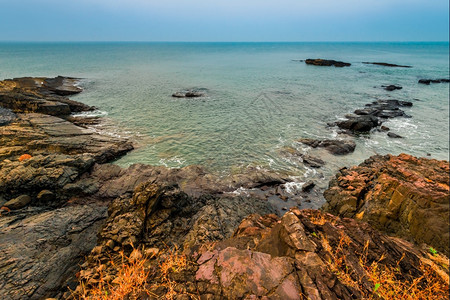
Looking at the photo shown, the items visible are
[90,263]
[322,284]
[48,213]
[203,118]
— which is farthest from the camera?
[203,118]

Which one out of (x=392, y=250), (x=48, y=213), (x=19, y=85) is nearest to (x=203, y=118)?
(x=48, y=213)

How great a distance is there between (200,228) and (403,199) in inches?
430

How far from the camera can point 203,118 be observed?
33.8 meters

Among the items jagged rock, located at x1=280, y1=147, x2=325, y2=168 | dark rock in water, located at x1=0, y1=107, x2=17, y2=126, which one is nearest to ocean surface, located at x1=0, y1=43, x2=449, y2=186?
jagged rock, located at x1=280, y1=147, x2=325, y2=168

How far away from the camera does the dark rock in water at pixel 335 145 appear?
2381cm

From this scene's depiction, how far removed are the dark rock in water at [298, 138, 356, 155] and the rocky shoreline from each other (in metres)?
3.71

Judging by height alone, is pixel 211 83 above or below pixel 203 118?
above

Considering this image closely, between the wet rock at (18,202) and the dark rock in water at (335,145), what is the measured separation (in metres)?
26.6

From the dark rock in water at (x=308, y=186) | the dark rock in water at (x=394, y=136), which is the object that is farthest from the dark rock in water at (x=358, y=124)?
the dark rock in water at (x=308, y=186)

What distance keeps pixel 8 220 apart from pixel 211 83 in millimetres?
54488

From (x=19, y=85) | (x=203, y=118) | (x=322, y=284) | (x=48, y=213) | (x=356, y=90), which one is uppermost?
(x=19, y=85)

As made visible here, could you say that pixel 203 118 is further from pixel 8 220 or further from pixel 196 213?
pixel 8 220

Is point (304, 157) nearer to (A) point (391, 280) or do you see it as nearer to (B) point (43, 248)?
(A) point (391, 280)

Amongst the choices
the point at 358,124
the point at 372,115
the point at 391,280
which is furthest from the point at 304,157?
the point at 372,115
